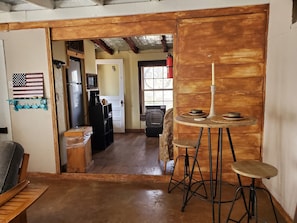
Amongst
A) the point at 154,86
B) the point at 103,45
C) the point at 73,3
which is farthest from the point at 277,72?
the point at 154,86

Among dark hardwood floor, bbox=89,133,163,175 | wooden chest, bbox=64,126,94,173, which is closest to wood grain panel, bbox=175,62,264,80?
dark hardwood floor, bbox=89,133,163,175

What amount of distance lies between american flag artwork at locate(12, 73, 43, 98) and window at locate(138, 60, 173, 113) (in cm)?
370

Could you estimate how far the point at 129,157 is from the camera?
449 cm

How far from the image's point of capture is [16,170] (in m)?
1.78

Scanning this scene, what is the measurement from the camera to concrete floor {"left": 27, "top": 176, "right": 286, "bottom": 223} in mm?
2418

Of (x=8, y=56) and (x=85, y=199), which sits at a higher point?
(x=8, y=56)

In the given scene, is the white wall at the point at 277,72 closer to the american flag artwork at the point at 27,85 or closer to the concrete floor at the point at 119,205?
the concrete floor at the point at 119,205

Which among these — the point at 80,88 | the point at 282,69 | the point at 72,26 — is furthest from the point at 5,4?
the point at 282,69

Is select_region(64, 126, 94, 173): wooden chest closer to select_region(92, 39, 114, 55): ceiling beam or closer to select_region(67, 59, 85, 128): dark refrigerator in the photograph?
select_region(67, 59, 85, 128): dark refrigerator

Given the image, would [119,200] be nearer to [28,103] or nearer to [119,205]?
[119,205]

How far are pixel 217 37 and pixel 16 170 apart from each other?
8.53 ft

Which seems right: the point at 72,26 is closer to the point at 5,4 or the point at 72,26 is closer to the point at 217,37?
the point at 5,4

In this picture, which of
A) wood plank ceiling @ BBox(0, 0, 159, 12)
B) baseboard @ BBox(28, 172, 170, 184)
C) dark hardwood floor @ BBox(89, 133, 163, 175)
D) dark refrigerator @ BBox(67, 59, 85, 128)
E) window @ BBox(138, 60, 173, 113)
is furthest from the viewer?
window @ BBox(138, 60, 173, 113)

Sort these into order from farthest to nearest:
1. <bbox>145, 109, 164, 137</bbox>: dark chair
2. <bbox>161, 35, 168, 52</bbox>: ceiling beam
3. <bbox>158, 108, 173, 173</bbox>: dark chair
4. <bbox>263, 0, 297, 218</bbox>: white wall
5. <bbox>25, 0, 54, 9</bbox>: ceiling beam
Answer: <bbox>145, 109, 164, 137</bbox>: dark chair
<bbox>161, 35, 168, 52</bbox>: ceiling beam
<bbox>158, 108, 173, 173</bbox>: dark chair
<bbox>25, 0, 54, 9</bbox>: ceiling beam
<bbox>263, 0, 297, 218</bbox>: white wall
